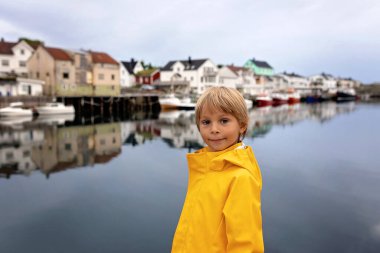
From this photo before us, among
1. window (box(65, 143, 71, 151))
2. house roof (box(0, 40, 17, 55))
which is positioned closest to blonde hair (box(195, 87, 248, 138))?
window (box(65, 143, 71, 151))

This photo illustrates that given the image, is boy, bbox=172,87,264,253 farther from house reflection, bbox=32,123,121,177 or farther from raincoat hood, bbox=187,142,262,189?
house reflection, bbox=32,123,121,177

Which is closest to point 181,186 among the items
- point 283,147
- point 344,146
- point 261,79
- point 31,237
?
point 31,237

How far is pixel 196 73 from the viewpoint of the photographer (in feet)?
235

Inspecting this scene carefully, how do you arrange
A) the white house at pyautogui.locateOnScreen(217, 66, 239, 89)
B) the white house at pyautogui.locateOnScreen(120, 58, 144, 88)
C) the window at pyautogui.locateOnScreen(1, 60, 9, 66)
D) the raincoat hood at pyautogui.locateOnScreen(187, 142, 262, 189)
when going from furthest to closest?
the white house at pyautogui.locateOnScreen(217, 66, 239, 89), the white house at pyautogui.locateOnScreen(120, 58, 144, 88), the window at pyautogui.locateOnScreen(1, 60, 9, 66), the raincoat hood at pyautogui.locateOnScreen(187, 142, 262, 189)

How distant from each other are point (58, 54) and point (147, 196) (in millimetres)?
46648

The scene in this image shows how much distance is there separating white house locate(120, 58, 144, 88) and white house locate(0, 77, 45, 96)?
105 feet

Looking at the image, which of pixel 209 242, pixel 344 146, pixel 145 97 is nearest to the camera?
pixel 209 242

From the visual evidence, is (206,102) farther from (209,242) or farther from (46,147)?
(46,147)

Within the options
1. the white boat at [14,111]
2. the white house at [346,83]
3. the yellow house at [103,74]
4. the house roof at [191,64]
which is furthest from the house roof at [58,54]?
the white house at [346,83]

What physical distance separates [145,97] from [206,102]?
194 ft

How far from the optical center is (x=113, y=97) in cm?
5309

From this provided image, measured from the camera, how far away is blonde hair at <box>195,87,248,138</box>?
2.06 meters

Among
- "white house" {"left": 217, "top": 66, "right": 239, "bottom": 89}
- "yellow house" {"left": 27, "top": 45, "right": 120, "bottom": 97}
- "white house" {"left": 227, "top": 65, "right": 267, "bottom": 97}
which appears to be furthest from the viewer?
"white house" {"left": 227, "top": 65, "right": 267, "bottom": 97}

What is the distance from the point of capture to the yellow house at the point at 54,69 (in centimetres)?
4747
